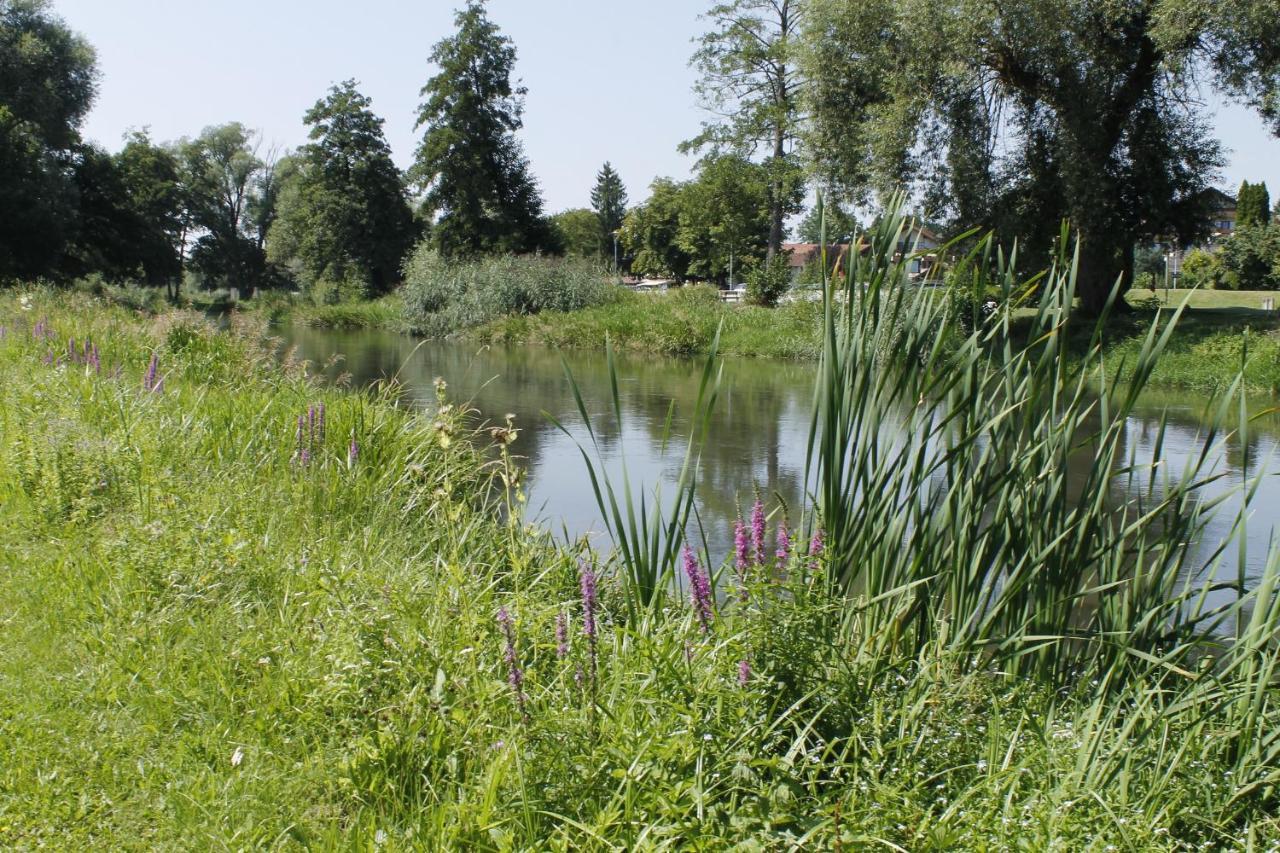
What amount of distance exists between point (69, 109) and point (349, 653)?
3709 cm

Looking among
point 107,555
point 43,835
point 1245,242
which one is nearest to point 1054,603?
point 43,835

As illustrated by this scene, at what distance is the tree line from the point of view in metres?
16.9

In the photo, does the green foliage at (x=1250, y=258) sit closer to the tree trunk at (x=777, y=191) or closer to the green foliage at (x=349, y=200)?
the tree trunk at (x=777, y=191)

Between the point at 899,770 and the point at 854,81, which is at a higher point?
the point at 854,81

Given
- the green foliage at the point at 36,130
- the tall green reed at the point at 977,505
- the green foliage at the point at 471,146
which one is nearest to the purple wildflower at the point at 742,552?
the tall green reed at the point at 977,505

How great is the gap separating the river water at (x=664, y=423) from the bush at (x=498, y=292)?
3.85 meters

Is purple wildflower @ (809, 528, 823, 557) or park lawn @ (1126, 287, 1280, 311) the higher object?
park lawn @ (1126, 287, 1280, 311)

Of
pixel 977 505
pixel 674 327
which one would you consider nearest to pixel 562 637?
pixel 977 505

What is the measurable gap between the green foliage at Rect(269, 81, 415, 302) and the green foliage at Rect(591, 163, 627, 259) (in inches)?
1369

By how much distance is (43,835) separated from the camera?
216 centimetres

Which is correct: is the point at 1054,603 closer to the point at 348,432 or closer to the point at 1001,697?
the point at 1001,697

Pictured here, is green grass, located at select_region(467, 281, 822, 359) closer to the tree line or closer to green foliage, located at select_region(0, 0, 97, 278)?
the tree line

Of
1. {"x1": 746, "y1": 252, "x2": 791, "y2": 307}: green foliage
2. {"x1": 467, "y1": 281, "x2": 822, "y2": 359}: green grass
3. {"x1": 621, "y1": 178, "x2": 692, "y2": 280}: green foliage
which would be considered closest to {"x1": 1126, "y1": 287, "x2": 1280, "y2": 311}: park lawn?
{"x1": 467, "y1": 281, "x2": 822, "y2": 359}: green grass

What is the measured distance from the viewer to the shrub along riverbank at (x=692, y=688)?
2.12 m
